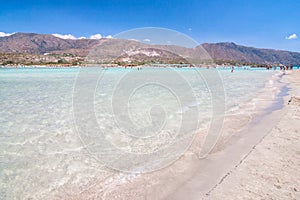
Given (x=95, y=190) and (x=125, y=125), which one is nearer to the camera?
(x=95, y=190)

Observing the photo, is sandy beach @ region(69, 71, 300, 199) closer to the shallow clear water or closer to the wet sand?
the wet sand

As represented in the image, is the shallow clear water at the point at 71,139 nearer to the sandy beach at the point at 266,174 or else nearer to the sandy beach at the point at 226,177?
the sandy beach at the point at 226,177

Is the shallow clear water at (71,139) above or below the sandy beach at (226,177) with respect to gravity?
below

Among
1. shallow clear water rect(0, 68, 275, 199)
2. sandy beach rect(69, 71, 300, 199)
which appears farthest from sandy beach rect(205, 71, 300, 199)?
shallow clear water rect(0, 68, 275, 199)

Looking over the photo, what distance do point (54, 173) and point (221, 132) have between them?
5156 millimetres

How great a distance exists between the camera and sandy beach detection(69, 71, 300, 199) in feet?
10.4

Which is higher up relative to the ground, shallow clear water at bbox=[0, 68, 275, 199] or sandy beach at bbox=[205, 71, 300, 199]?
sandy beach at bbox=[205, 71, 300, 199]

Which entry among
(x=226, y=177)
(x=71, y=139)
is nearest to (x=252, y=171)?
(x=226, y=177)

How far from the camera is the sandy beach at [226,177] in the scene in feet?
10.4

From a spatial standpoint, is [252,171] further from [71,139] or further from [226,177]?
[71,139]

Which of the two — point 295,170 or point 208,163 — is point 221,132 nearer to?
point 208,163

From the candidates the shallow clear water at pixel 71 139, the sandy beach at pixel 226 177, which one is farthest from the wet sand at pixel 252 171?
the shallow clear water at pixel 71 139

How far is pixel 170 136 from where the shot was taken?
6.57 metres

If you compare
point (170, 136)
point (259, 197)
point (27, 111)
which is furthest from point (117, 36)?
point (27, 111)
